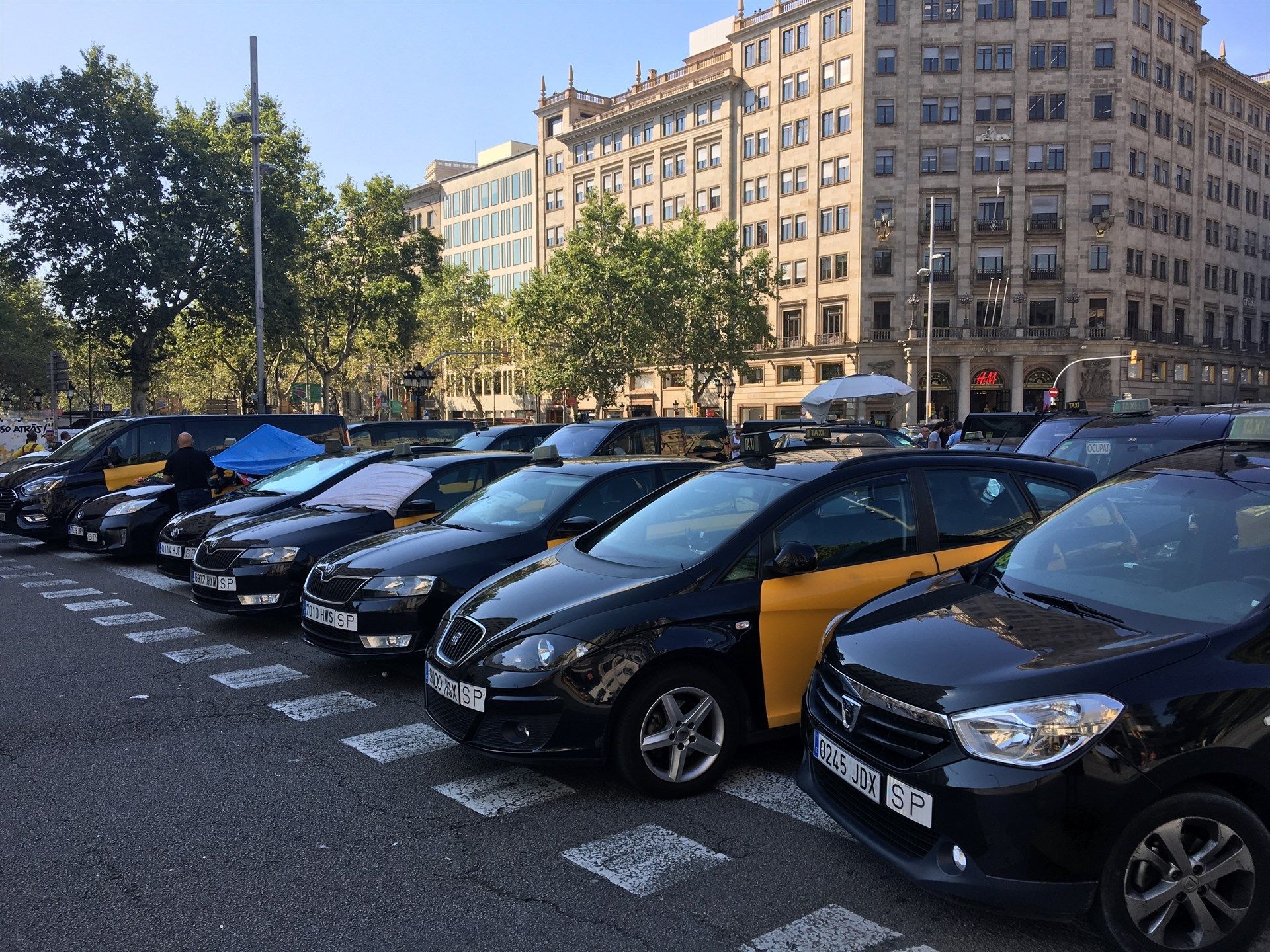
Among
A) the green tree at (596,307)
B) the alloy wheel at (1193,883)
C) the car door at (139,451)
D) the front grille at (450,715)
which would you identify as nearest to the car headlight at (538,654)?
the front grille at (450,715)

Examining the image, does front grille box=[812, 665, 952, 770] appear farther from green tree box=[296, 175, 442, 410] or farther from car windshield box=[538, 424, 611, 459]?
green tree box=[296, 175, 442, 410]

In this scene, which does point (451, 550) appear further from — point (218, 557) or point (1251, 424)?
point (1251, 424)

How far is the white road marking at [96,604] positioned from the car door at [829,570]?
7610 mm

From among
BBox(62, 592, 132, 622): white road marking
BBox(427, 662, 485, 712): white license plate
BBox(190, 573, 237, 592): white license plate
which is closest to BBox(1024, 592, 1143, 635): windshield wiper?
BBox(427, 662, 485, 712): white license plate

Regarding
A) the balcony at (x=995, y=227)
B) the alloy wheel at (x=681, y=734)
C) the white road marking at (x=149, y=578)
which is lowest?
the white road marking at (x=149, y=578)

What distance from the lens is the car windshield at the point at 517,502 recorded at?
6.85m

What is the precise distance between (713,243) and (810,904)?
49.5 metres

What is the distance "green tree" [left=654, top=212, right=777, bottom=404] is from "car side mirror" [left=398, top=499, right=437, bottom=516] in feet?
136

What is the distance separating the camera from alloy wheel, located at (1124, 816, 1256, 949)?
9.39 ft

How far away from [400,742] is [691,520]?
2.10 metres

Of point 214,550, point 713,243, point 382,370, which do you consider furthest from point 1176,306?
point 214,550

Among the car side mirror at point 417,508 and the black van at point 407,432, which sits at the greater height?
the black van at point 407,432

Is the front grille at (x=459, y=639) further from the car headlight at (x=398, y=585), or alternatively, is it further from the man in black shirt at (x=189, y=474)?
the man in black shirt at (x=189, y=474)

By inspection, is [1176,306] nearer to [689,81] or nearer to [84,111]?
[689,81]
